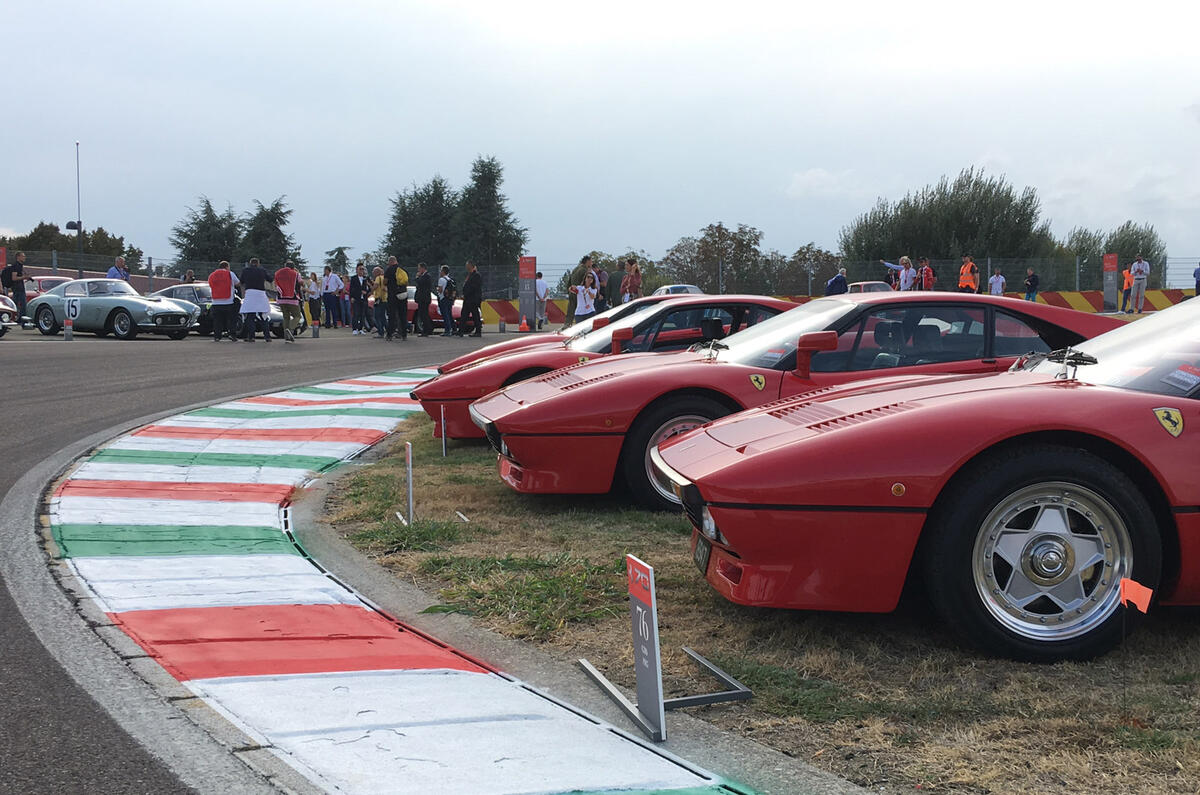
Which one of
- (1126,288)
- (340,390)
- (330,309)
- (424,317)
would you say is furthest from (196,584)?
(1126,288)

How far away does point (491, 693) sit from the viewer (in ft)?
11.4

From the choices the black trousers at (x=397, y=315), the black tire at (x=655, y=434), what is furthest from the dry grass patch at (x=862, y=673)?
the black trousers at (x=397, y=315)

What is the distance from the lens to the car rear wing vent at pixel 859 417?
3846 mm

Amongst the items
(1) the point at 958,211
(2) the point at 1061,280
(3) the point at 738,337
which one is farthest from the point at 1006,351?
(1) the point at 958,211

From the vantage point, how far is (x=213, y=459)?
8.06m

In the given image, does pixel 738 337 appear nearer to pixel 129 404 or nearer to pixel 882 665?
pixel 882 665

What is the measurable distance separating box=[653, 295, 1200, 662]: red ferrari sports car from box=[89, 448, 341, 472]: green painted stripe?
499 centimetres

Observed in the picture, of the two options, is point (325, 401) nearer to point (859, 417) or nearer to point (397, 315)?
point (859, 417)

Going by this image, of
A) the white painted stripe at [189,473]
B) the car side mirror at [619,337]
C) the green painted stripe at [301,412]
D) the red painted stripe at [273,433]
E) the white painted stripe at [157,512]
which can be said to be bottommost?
the white painted stripe at [157,512]

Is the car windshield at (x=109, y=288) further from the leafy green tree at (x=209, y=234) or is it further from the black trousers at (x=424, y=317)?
the leafy green tree at (x=209, y=234)

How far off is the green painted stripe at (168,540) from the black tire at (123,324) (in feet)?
61.3

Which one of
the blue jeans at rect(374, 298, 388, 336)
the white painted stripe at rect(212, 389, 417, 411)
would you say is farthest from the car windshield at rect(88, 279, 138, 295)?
the white painted stripe at rect(212, 389, 417, 411)

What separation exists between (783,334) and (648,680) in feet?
11.1

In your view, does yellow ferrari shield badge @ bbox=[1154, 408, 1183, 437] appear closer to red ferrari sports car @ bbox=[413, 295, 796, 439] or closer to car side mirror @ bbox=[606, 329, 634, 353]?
red ferrari sports car @ bbox=[413, 295, 796, 439]
